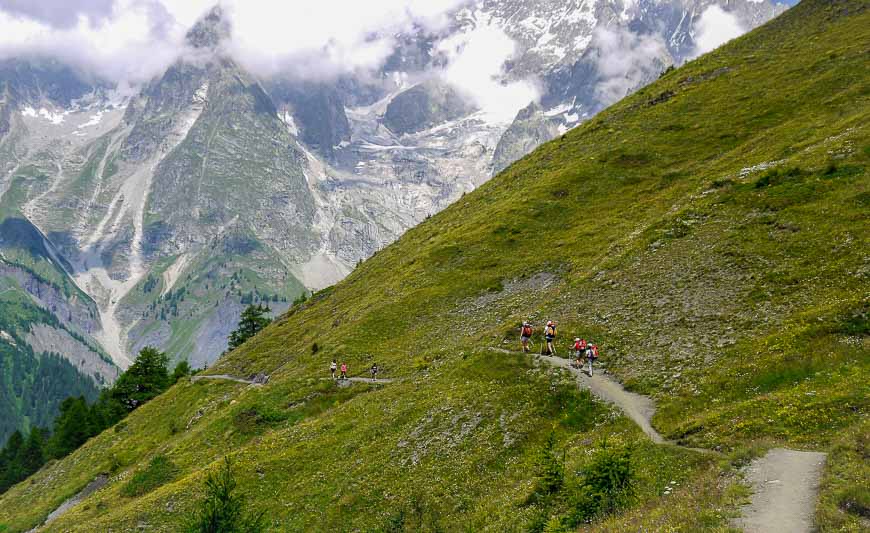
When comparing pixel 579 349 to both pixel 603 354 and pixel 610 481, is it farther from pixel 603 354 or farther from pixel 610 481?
pixel 610 481

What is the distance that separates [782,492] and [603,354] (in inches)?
757

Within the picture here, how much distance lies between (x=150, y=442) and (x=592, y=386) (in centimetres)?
5446

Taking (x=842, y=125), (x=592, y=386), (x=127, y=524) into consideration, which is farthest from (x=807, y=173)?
(x=127, y=524)

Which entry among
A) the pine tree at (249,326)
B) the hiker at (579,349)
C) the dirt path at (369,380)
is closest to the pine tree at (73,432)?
the pine tree at (249,326)

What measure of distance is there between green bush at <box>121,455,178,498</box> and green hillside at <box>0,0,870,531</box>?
0.34 meters

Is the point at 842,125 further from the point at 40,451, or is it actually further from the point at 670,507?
the point at 40,451

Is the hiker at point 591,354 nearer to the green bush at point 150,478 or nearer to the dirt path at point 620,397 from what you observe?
the dirt path at point 620,397

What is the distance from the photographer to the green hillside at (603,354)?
24.6m

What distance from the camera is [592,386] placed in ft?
110

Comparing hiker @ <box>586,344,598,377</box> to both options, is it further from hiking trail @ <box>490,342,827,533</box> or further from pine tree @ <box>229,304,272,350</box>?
pine tree @ <box>229,304,272,350</box>

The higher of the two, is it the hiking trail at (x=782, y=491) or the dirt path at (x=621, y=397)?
the dirt path at (x=621, y=397)

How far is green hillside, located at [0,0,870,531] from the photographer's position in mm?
24641

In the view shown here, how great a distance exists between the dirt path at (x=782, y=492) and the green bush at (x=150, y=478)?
45.9m

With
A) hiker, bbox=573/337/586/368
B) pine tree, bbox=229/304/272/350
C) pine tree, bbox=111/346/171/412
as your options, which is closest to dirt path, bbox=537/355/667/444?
hiker, bbox=573/337/586/368
